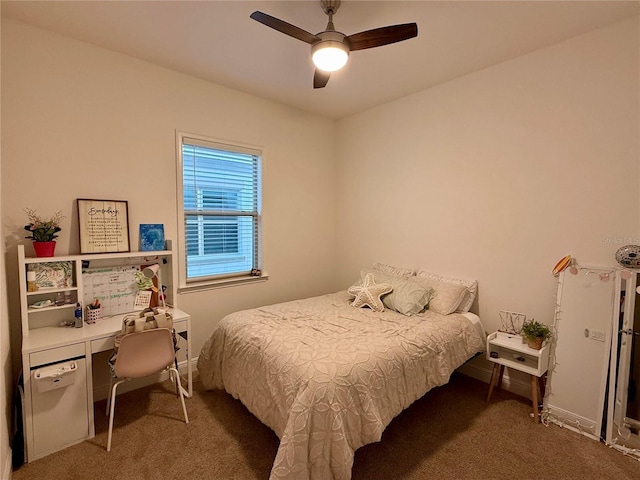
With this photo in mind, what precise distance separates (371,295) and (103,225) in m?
2.34

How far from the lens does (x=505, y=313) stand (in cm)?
273

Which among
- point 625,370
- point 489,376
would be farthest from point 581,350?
point 489,376

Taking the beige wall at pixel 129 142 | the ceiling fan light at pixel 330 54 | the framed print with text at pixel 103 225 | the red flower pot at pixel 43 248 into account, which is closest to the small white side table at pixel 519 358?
the beige wall at pixel 129 142

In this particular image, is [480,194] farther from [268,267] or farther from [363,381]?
[268,267]

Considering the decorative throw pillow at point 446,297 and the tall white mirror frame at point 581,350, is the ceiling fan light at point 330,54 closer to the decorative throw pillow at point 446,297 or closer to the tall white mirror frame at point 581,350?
the decorative throw pillow at point 446,297

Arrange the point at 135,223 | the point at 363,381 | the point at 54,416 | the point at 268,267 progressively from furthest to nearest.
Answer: the point at 268,267
the point at 135,223
the point at 54,416
the point at 363,381

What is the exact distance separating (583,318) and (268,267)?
112 inches

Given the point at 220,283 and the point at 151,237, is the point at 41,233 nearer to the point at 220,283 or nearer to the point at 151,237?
the point at 151,237

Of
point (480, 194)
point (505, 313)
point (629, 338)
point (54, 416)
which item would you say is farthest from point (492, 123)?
point (54, 416)

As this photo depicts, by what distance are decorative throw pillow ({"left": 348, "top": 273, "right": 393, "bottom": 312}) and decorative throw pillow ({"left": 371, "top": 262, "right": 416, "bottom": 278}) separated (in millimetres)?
442

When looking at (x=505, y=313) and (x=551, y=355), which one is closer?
(x=551, y=355)

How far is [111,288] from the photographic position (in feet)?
8.29

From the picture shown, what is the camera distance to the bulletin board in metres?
2.43

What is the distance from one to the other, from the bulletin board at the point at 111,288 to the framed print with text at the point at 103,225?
180 mm
